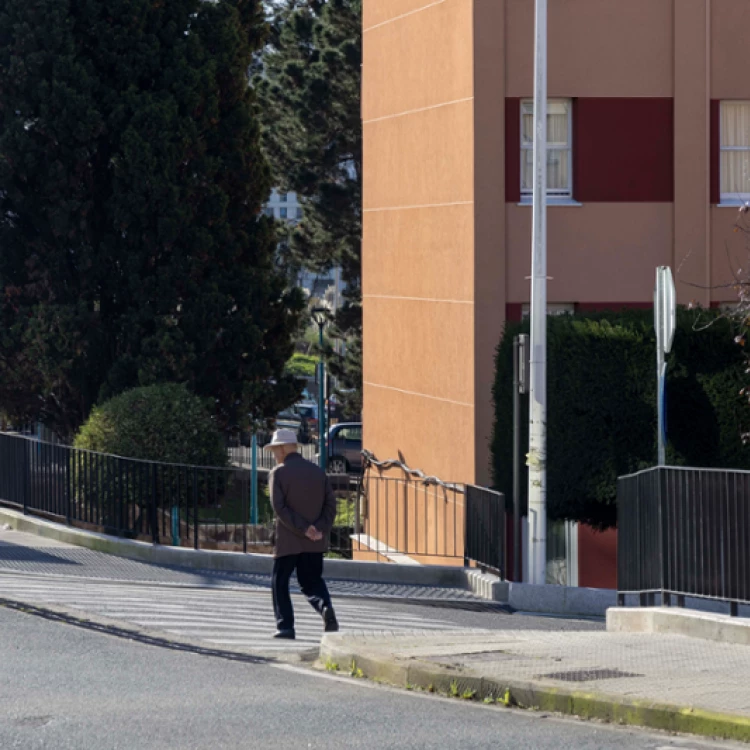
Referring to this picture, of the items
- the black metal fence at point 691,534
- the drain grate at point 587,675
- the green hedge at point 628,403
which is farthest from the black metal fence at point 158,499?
the drain grate at point 587,675

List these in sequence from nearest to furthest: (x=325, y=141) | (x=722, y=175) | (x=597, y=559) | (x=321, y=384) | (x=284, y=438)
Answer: (x=284, y=438), (x=597, y=559), (x=722, y=175), (x=321, y=384), (x=325, y=141)

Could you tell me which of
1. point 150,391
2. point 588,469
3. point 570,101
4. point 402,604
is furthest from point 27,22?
point 402,604

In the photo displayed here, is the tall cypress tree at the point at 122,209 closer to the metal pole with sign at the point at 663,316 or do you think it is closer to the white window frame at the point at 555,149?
the white window frame at the point at 555,149

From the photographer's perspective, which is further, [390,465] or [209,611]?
[390,465]

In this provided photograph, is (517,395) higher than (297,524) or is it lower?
higher

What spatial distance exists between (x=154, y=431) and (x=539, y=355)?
22.4 ft

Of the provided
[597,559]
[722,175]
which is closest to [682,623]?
[597,559]

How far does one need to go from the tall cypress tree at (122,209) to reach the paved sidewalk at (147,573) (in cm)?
800

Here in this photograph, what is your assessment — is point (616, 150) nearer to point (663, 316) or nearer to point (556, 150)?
point (556, 150)

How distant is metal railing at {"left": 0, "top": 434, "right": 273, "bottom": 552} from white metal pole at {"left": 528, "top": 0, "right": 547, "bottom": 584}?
3536 mm

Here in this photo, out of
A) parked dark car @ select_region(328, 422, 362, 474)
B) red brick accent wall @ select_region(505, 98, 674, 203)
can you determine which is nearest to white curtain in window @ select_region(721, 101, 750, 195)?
red brick accent wall @ select_region(505, 98, 674, 203)

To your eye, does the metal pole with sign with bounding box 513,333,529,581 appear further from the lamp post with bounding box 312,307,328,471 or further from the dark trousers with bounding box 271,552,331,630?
the lamp post with bounding box 312,307,328,471

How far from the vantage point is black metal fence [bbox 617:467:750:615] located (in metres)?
11.7

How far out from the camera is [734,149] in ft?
76.2
